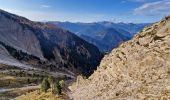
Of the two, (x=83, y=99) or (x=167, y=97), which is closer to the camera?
(x=167, y=97)

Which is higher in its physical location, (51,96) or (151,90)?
(151,90)

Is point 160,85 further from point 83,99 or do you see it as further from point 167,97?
point 83,99

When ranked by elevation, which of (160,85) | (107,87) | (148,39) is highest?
(148,39)

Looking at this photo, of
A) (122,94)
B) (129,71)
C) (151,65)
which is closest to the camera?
(122,94)

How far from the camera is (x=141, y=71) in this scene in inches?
4966

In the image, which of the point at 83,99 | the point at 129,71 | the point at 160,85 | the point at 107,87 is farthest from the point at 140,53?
the point at 160,85

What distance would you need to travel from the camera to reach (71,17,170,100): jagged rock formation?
10497 centimetres

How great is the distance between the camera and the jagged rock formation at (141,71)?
105 m

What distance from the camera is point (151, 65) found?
406 ft

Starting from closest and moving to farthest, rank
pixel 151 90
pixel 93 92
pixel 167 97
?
pixel 167 97 → pixel 151 90 → pixel 93 92

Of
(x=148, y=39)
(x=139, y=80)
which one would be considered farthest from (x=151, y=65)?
(x=148, y=39)

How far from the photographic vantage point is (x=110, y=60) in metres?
174

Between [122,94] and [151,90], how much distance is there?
48.0 ft

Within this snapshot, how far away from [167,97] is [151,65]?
33.9 metres
